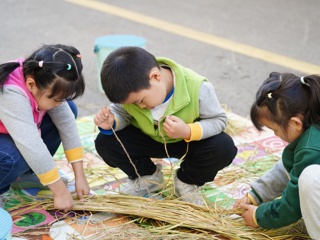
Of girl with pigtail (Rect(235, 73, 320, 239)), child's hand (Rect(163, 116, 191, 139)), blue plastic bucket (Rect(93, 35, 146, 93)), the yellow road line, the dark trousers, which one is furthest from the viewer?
the yellow road line

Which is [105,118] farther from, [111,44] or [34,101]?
[111,44]

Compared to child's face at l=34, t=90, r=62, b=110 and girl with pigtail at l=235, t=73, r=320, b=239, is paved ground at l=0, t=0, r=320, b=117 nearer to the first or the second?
child's face at l=34, t=90, r=62, b=110

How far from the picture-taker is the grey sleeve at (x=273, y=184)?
201 centimetres

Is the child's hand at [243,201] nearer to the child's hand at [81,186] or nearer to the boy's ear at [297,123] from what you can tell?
the boy's ear at [297,123]

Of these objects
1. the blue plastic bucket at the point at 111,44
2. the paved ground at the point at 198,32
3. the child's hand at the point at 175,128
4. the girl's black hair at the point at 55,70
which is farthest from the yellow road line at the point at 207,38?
the girl's black hair at the point at 55,70

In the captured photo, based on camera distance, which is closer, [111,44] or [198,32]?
[111,44]

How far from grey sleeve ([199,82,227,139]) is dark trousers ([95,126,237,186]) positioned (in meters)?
0.05

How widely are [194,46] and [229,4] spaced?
1.51 meters

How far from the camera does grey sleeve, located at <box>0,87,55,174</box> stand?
6.20 feet

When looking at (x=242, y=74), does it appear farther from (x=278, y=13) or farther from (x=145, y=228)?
(x=145, y=228)

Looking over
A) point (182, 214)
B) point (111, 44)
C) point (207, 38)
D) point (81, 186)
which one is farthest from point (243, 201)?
point (207, 38)

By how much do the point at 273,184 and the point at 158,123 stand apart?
0.47 meters

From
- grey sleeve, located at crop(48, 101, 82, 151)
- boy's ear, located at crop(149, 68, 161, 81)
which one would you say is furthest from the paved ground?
boy's ear, located at crop(149, 68, 161, 81)

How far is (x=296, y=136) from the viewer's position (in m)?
1.78
